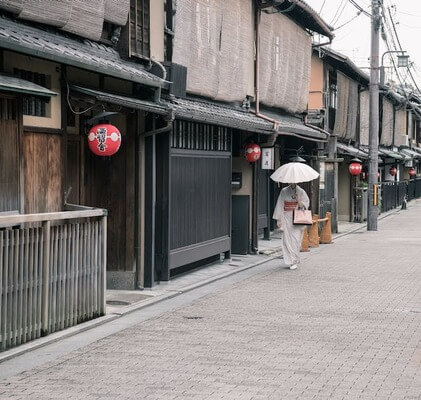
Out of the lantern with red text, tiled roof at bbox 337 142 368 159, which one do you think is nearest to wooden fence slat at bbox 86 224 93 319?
tiled roof at bbox 337 142 368 159

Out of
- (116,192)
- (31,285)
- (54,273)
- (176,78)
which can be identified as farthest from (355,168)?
(31,285)

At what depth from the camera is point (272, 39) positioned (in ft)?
72.0

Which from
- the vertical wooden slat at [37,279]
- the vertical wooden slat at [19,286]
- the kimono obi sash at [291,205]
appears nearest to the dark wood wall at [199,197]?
the kimono obi sash at [291,205]

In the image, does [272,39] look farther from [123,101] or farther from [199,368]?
[199,368]

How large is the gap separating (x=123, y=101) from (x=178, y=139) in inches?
151

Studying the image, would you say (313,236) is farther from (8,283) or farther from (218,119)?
(8,283)

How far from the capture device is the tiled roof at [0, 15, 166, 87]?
9008 mm

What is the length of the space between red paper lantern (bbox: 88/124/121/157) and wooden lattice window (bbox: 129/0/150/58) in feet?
7.19

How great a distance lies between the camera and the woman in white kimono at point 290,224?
1759 centimetres

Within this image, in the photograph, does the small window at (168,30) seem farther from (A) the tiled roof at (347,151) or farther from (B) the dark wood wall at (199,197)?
(A) the tiled roof at (347,151)

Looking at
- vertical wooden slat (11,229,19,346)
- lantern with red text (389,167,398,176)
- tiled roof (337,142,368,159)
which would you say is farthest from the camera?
lantern with red text (389,167,398,176)

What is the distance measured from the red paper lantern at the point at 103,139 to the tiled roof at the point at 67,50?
31.2 inches

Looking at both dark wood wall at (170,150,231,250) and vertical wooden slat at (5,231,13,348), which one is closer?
vertical wooden slat at (5,231,13,348)

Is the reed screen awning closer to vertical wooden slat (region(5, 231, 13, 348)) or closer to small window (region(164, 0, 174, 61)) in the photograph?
vertical wooden slat (region(5, 231, 13, 348))
